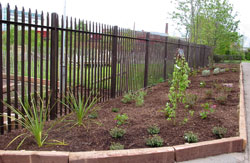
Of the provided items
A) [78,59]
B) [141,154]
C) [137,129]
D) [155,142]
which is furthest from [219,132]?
[78,59]

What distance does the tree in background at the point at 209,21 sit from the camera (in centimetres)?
1789

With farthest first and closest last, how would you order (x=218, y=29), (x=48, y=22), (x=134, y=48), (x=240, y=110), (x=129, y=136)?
(x=218, y=29)
(x=134, y=48)
(x=240, y=110)
(x=48, y=22)
(x=129, y=136)

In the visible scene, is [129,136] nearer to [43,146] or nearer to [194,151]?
[194,151]

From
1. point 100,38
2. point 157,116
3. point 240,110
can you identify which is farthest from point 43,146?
point 240,110

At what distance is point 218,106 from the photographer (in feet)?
21.2

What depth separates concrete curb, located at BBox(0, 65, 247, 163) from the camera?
10.6 feet

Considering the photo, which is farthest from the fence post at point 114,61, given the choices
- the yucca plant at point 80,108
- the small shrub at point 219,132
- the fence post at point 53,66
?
the small shrub at point 219,132

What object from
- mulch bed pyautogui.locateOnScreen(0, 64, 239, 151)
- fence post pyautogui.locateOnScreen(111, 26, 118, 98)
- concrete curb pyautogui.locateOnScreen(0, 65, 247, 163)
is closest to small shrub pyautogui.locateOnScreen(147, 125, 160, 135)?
mulch bed pyautogui.locateOnScreen(0, 64, 239, 151)

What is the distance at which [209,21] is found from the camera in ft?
68.5

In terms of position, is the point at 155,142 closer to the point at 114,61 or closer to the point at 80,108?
the point at 80,108

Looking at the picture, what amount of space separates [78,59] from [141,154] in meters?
2.94

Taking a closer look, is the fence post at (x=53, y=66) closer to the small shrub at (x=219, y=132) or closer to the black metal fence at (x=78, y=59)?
the black metal fence at (x=78, y=59)

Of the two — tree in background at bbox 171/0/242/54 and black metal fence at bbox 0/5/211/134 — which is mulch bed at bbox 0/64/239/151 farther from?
tree in background at bbox 171/0/242/54

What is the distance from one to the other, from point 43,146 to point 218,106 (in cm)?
455
